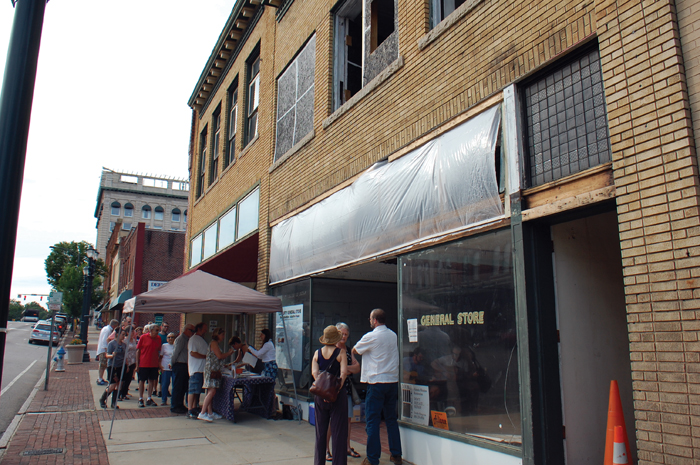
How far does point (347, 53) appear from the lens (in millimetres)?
10250

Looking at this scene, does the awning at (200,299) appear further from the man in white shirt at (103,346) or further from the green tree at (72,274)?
the green tree at (72,274)

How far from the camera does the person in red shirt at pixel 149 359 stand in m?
11.2

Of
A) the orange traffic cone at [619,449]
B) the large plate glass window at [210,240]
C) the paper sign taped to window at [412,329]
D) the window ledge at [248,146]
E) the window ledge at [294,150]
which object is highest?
the window ledge at [248,146]

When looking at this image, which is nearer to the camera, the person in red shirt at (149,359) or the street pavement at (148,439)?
the street pavement at (148,439)

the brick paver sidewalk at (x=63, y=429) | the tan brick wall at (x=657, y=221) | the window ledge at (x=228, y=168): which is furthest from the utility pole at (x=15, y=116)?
the window ledge at (x=228, y=168)

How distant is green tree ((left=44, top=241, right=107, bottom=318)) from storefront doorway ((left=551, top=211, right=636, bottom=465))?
38.8m

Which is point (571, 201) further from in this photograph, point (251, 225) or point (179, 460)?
point (251, 225)

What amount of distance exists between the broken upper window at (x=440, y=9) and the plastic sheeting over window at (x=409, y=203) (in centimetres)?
190

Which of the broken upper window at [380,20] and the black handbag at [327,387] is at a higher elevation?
the broken upper window at [380,20]

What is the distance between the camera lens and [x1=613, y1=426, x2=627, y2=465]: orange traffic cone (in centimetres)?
395

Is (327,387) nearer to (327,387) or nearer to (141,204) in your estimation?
(327,387)

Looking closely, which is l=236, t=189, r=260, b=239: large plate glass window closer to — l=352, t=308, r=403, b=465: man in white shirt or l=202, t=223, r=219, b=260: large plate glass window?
l=202, t=223, r=219, b=260: large plate glass window

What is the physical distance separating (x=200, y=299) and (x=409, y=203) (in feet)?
14.4

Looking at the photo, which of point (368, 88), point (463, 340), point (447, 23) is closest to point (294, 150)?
point (368, 88)
